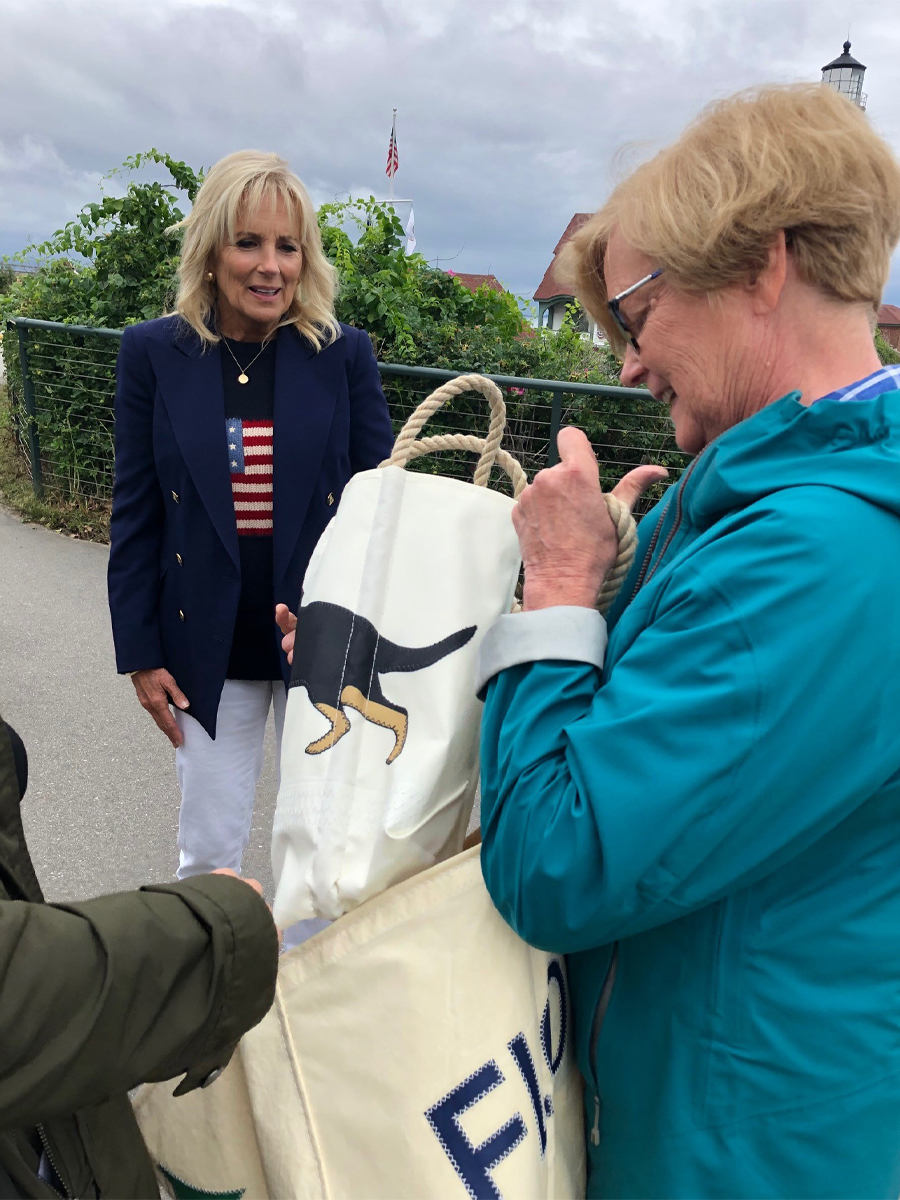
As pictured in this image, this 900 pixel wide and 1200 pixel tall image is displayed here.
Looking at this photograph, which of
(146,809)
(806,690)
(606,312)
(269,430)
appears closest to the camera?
(806,690)

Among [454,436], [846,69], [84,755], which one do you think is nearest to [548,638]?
[454,436]

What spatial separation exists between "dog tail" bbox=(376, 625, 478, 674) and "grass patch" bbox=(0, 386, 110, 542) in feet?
20.2

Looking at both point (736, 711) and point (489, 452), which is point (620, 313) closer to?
point (489, 452)

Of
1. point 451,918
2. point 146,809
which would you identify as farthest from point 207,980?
point 146,809

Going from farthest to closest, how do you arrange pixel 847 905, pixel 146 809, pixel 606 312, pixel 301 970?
pixel 146 809, pixel 606 312, pixel 301 970, pixel 847 905

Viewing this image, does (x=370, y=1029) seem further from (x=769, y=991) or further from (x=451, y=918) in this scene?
(x=769, y=991)

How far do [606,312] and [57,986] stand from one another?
1132 millimetres

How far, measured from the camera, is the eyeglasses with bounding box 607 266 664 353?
114 centimetres

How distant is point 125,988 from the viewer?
0.91m

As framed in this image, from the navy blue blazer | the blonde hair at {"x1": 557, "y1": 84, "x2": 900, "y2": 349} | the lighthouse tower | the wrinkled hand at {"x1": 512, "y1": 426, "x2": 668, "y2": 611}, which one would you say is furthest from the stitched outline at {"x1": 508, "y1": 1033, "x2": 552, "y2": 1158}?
the lighthouse tower

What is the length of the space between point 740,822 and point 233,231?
2.05 meters

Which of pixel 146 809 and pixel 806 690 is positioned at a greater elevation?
pixel 806 690

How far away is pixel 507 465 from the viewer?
1387 millimetres

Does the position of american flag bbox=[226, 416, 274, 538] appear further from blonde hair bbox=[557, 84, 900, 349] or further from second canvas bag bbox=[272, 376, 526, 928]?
blonde hair bbox=[557, 84, 900, 349]
